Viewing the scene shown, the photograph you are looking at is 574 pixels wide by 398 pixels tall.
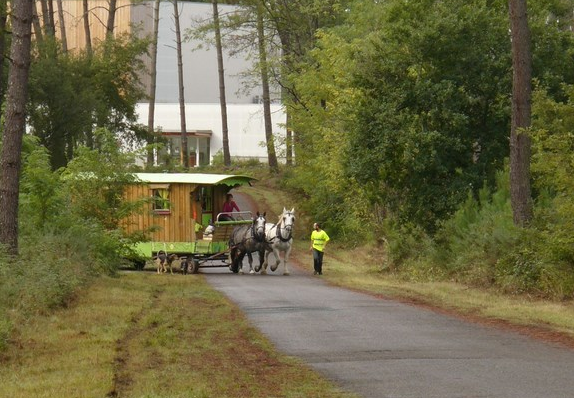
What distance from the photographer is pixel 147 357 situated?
49.8 ft

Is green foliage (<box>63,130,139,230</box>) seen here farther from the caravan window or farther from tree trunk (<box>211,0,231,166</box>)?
tree trunk (<box>211,0,231,166</box>)

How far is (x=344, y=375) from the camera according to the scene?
13734 mm

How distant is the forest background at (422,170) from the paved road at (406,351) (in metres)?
4.26

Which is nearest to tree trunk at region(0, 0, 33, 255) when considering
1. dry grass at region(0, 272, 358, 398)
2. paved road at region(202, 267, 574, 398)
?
dry grass at region(0, 272, 358, 398)

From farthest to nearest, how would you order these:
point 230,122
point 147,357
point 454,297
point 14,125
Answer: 1. point 230,122
2. point 454,297
3. point 14,125
4. point 147,357

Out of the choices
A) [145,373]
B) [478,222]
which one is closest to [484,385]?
[145,373]

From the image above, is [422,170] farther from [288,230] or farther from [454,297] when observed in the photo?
[454,297]

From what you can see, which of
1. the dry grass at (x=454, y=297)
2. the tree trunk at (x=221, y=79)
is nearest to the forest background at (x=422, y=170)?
the dry grass at (x=454, y=297)

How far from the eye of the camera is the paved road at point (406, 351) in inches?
501

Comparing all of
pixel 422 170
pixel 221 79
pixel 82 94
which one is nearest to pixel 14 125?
pixel 422 170

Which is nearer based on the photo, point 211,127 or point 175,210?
point 175,210

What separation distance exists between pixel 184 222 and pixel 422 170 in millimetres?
7805

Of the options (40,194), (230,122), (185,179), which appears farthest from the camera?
(230,122)

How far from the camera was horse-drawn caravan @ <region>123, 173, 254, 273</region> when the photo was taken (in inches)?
1456
